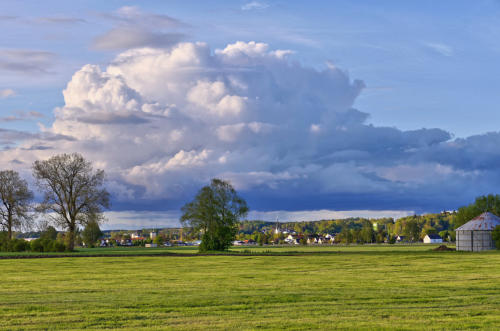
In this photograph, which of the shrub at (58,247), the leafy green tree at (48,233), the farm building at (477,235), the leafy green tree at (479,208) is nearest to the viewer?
the shrub at (58,247)

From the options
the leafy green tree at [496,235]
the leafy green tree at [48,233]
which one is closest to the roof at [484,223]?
the leafy green tree at [496,235]

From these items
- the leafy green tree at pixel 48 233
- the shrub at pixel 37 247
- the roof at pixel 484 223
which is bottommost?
the shrub at pixel 37 247

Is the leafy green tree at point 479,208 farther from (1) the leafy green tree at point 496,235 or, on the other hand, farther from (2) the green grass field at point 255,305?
(2) the green grass field at point 255,305

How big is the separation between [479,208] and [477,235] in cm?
3249

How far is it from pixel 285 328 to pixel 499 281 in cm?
1995

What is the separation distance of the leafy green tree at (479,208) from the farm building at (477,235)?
26.9 meters

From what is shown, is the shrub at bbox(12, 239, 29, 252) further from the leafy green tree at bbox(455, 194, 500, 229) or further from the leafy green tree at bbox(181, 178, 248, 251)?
the leafy green tree at bbox(455, 194, 500, 229)

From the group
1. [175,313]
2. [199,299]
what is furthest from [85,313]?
[199,299]

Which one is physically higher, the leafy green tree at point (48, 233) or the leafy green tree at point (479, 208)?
the leafy green tree at point (479, 208)

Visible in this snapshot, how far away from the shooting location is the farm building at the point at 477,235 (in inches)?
3991

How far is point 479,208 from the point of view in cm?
13150

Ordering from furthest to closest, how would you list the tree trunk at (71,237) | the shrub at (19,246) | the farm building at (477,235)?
the farm building at (477,235) → the tree trunk at (71,237) → the shrub at (19,246)

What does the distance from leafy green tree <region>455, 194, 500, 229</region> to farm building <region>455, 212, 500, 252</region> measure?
26.9m

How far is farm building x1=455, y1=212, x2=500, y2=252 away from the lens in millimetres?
101375
